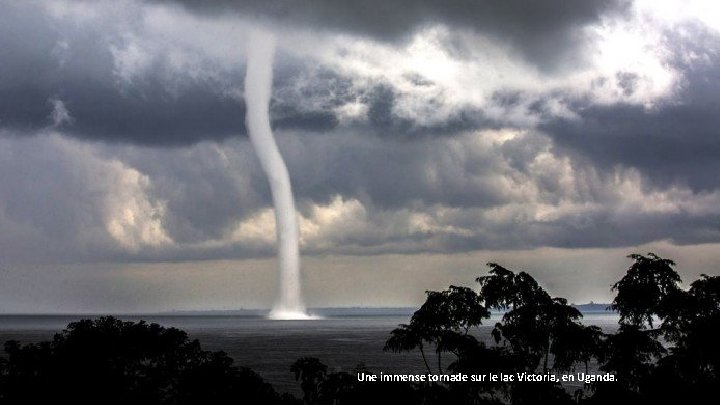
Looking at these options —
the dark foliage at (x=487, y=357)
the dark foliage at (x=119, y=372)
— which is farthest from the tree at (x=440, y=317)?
the dark foliage at (x=119, y=372)

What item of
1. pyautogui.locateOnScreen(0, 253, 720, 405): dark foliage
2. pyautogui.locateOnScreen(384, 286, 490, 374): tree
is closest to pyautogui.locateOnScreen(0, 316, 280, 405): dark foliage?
pyautogui.locateOnScreen(0, 253, 720, 405): dark foliage

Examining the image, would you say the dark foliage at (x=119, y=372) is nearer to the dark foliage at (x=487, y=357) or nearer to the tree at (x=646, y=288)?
the dark foliage at (x=487, y=357)

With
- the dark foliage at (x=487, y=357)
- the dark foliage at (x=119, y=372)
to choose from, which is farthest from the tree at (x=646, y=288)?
the dark foliage at (x=119, y=372)

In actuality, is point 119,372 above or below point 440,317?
below

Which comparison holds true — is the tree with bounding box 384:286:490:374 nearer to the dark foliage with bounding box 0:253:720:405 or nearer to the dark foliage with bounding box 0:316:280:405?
the dark foliage with bounding box 0:253:720:405

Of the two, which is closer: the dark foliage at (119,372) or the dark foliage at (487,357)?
the dark foliage at (487,357)

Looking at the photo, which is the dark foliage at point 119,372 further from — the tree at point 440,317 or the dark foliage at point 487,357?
the tree at point 440,317

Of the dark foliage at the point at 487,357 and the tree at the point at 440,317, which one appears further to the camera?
the tree at the point at 440,317

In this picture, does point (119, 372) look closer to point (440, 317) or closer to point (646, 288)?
point (440, 317)

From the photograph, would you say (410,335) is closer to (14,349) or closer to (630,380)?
(630,380)

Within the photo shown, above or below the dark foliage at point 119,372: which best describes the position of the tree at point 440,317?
above

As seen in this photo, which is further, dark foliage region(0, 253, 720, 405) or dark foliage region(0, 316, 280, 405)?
dark foliage region(0, 316, 280, 405)

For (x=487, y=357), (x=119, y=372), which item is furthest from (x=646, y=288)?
(x=119, y=372)
